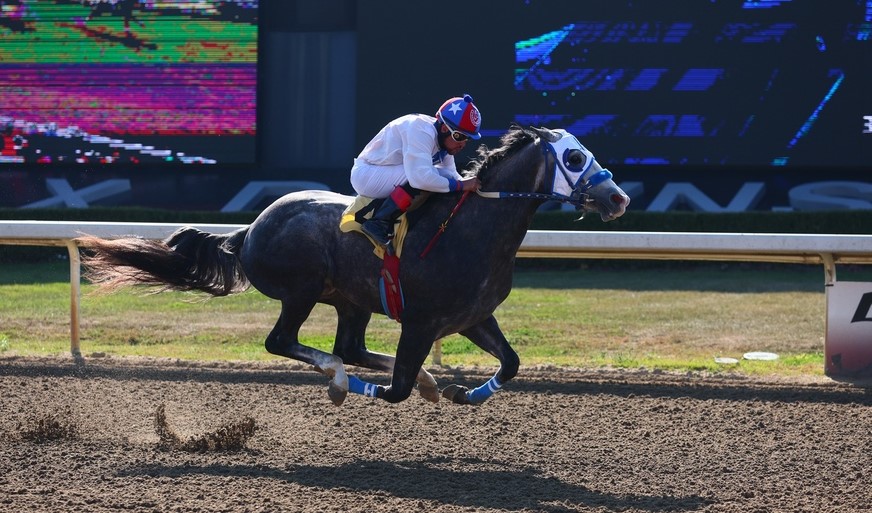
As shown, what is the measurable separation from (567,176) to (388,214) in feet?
3.09

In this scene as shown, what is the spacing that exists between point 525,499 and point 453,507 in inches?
13.7

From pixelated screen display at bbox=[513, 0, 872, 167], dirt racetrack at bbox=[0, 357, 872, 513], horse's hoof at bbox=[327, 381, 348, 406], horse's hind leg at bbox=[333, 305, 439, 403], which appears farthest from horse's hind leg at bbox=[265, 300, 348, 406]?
pixelated screen display at bbox=[513, 0, 872, 167]

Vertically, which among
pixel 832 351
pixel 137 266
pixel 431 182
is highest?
pixel 431 182

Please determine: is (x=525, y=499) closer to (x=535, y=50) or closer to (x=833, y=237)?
(x=833, y=237)

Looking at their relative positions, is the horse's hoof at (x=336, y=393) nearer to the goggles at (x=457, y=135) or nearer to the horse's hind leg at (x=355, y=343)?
the horse's hind leg at (x=355, y=343)

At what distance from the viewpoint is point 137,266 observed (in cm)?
647

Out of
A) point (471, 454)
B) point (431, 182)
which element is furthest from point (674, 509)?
point (431, 182)

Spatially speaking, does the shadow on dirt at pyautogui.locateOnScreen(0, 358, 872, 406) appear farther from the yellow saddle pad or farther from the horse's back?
the yellow saddle pad

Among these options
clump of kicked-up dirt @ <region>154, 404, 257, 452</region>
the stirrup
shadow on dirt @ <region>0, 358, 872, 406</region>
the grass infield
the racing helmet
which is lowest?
the grass infield

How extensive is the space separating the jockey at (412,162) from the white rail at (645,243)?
185 centimetres

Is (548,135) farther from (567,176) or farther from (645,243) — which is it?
(645,243)

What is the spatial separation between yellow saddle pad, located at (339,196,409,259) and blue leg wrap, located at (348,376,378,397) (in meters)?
0.70

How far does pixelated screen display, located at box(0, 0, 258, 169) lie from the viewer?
14.6 metres

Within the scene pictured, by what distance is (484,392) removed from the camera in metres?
5.85
